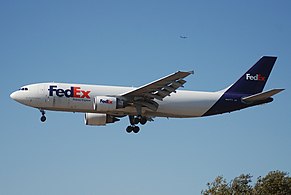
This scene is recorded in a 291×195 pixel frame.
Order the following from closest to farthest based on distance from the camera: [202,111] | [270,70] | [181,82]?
[181,82]
[202,111]
[270,70]

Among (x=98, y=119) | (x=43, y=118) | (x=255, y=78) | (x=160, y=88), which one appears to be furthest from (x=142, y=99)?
(x=255, y=78)

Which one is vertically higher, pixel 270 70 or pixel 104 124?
pixel 270 70

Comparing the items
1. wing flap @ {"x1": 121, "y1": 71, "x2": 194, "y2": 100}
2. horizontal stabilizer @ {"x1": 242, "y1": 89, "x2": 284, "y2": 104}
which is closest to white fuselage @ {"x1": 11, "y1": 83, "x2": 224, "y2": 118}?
wing flap @ {"x1": 121, "y1": 71, "x2": 194, "y2": 100}

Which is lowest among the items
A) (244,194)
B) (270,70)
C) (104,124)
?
(244,194)

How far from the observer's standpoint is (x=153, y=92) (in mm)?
54062

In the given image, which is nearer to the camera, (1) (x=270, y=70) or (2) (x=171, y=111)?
(2) (x=171, y=111)

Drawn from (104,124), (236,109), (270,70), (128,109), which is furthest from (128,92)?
(270,70)

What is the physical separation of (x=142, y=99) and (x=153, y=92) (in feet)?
3.28

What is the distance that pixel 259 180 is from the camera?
57.7 metres

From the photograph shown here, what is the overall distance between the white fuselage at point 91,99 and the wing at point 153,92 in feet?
2.47

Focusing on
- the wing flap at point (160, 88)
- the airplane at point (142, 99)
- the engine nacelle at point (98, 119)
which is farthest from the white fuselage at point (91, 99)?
the engine nacelle at point (98, 119)

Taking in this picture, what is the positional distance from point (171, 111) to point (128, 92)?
12.6 feet

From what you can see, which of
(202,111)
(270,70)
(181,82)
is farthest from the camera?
(270,70)

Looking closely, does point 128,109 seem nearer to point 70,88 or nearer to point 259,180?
point 70,88
